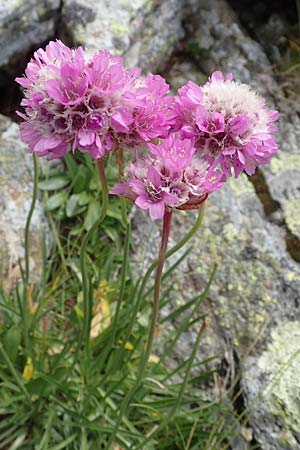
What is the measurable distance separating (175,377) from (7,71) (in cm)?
152

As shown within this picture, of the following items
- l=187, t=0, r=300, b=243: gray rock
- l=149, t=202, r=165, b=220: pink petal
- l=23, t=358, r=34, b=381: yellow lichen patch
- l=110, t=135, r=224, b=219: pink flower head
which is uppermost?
l=110, t=135, r=224, b=219: pink flower head

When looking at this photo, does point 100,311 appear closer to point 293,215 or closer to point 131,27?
point 293,215

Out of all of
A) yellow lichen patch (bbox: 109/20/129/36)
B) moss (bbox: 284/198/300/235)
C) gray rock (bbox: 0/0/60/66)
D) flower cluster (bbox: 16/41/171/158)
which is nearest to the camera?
flower cluster (bbox: 16/41/171/158)

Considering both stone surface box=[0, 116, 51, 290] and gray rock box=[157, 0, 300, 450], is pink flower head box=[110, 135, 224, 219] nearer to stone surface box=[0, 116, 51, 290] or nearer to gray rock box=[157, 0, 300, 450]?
gray rock box=[157, 0, 300, 450]

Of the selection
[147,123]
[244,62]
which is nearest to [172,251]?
[147,123]

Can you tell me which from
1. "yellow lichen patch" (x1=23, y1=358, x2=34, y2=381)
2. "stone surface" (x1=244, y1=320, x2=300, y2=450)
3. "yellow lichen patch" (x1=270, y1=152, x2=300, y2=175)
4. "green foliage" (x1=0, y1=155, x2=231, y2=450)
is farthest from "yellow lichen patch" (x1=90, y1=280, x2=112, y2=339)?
"yellow lichen patch" (x1=270, y1=152, x2=300, y2=175)

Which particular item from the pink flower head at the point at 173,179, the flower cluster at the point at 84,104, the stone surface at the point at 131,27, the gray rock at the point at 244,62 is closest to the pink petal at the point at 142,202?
the pink flower head at the point at 173,179

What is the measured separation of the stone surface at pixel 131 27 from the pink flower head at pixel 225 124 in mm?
1512

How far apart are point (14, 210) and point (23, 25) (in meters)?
0.86

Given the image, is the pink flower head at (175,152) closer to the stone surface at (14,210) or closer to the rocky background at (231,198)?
the rocky background at (231,198)

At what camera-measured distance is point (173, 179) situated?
1.14m

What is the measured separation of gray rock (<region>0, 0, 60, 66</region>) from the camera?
259 cm

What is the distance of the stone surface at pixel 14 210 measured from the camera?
7.33 feet

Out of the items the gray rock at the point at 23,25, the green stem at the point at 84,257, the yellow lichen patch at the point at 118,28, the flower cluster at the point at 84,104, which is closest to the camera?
the flower cluster at the point at 84,104
